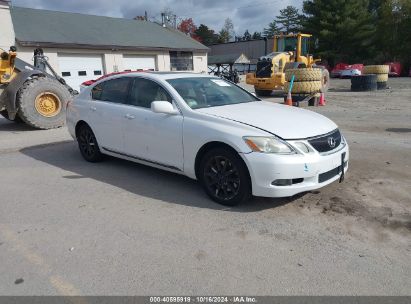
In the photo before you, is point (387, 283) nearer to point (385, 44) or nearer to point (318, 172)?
point (318, 172)

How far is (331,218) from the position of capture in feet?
13.8

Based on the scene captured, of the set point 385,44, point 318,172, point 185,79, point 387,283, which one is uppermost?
point 385,44

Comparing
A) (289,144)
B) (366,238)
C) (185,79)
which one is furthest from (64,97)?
(366,238)

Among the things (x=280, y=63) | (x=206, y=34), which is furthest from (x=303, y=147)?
(x=206, y=34)

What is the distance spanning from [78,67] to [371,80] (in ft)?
55.6

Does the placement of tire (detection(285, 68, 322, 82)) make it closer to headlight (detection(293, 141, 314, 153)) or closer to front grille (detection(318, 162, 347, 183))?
front grille (detection(318, 162, 347, 183))

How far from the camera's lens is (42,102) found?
10.4 meters

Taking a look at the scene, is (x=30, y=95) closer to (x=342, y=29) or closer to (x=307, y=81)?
(x=307, y=81)

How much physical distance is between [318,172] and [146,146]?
2352 mm

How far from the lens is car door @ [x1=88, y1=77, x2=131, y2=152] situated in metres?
5.87

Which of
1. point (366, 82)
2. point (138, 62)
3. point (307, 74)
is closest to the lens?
point (307, 74)

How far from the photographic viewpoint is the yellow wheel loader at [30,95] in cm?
990

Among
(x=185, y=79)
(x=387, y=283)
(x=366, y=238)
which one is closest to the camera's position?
(x=387, y=283)

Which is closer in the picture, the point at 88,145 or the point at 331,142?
the point at 331,142
